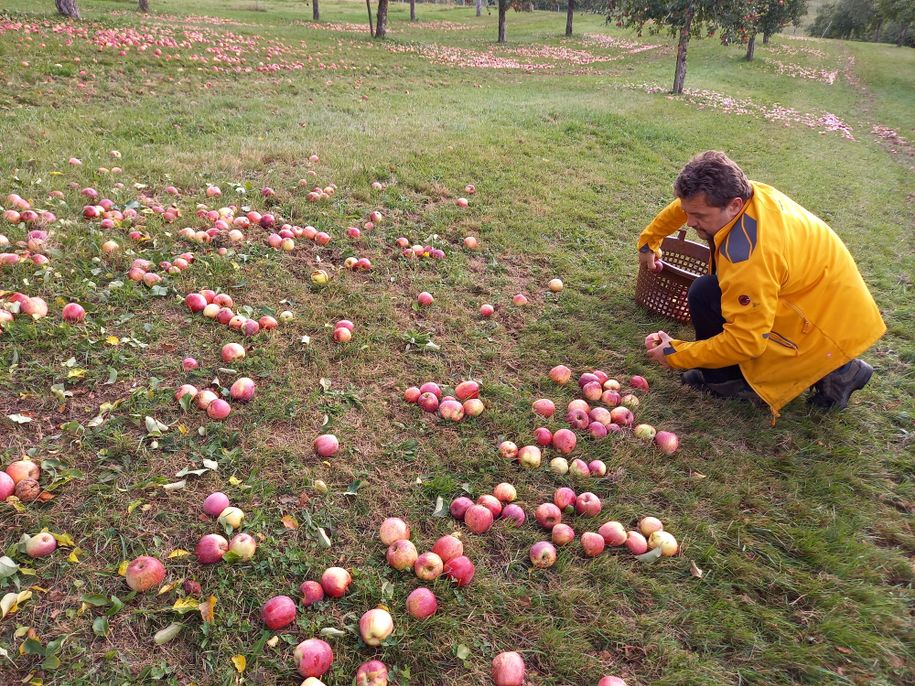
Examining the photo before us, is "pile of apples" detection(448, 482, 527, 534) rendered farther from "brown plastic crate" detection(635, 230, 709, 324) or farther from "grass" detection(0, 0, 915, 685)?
"brown plastic crate" detection(635, 230, 709, 324)

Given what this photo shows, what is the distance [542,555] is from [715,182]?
2.72 metres

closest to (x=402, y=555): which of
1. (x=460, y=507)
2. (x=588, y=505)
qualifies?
(x=460, y=507)

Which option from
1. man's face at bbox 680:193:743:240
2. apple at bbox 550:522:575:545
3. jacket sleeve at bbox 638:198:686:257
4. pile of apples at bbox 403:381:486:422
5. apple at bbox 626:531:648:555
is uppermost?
man's face at bbox 680:193:743:240

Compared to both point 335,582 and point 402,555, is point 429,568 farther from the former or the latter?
point 335,582

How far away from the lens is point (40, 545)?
2.61 metres

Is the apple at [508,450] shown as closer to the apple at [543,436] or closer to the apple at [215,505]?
the apple at [543,436]

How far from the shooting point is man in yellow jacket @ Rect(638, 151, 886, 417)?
352 centimetres

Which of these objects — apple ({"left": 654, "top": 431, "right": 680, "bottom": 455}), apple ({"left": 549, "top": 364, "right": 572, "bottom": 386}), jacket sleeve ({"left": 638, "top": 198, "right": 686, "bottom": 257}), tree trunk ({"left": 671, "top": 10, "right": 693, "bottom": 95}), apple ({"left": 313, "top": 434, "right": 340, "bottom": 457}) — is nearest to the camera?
apple ({"left": 313, "top": 434, "right": 340, "bottom": 457})

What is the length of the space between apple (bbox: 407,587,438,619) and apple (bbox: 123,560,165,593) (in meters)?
1.27

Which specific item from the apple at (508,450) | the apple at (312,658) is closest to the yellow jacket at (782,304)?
the apple at (508,450)

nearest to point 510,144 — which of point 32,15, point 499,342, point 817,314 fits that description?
point 499,342

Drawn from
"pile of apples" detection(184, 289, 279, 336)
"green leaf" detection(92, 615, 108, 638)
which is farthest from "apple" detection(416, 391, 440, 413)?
"green leaf" detection(92, 615, 108, 638)

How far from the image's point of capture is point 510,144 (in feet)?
32.2

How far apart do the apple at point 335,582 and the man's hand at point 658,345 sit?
2.85 meters
